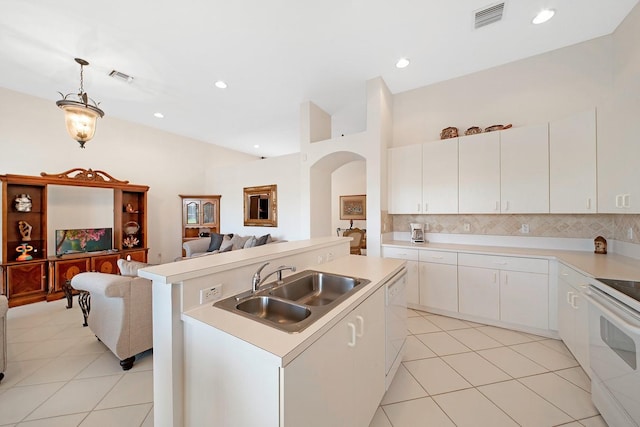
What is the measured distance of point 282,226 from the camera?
5168 millimetres

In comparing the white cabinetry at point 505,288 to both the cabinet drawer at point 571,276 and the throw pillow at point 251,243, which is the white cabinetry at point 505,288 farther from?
the throw pillow at point 251,243

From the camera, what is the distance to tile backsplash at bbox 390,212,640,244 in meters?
2.51

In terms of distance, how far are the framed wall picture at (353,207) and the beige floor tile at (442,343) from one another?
5279 mm

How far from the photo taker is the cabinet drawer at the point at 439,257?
2967mm

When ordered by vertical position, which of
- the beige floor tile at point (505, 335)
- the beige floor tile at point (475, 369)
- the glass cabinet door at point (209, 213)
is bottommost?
the beige floor tile at point (475, 369)

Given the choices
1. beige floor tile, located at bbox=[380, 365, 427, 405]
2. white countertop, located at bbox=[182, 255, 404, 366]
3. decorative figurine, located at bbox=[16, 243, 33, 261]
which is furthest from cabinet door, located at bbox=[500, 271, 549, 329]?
decorative figurine, located at bbox=[16, 243, 33, 261]

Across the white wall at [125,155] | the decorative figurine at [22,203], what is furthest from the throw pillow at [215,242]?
the decorative figurine at [22,203]

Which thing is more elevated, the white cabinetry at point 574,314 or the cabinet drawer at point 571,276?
the cabinet drawer at point 571,276

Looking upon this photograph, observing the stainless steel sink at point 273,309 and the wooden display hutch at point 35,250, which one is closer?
the stainless steel sink at point 273,309

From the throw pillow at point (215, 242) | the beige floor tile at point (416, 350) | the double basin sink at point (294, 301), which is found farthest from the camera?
the throw pillow at point (215, 242)

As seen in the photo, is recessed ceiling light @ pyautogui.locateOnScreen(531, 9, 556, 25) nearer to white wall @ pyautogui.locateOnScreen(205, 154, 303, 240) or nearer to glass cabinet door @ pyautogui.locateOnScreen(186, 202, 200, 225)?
white wall @ pyautogui.locateOnScreen(205, 154, 303, 240)

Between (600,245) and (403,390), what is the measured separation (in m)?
2.75

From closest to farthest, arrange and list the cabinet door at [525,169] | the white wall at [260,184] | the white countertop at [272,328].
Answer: the white countertop at [272,328] < the cabinet door at [525,169] < the white wall at [260,184]

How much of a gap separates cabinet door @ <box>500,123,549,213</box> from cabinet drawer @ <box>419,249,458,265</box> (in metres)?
0.85
